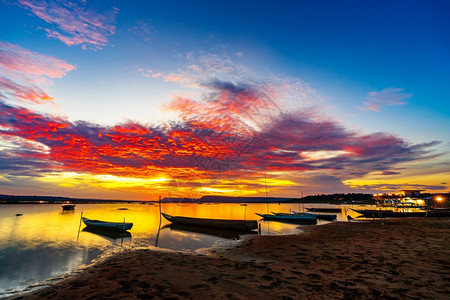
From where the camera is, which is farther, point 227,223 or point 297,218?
point 297,218

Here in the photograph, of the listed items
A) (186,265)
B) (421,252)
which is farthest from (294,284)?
(421,252)

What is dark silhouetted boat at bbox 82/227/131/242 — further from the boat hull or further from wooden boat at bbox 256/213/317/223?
wooden boat at bbox 256/213/317/223

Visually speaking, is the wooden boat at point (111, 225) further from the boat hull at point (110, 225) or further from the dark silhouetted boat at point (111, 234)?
the dark silhouetted boat at point (111, 234)

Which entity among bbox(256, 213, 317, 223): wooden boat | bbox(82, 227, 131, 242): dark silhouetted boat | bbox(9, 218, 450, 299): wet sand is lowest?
bbox(82, 227, 131, 242): dark silhouetted boat

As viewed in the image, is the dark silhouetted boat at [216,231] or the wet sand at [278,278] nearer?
the wet sand at [278,278]

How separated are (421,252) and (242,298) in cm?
1536

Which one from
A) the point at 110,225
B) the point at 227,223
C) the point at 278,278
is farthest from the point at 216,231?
the point at 278,278

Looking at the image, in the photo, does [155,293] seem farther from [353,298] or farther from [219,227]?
[219,227]

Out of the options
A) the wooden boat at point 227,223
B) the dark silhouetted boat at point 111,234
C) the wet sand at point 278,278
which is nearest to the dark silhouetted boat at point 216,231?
the wooden boat at point 227,223

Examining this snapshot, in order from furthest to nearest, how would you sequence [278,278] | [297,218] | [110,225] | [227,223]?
[297,218] < [227,223] < [110,225] < [278,278]

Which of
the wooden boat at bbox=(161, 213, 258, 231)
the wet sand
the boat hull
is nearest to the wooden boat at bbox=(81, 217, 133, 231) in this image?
the boat hull

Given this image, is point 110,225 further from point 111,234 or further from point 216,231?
point 216,231

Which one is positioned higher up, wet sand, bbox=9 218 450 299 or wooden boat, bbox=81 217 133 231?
wet sand, bbox=9 218 450 299

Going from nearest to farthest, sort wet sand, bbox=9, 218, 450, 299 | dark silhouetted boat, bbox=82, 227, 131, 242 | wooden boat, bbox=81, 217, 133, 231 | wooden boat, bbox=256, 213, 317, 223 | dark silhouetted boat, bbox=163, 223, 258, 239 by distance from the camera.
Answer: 1. wet sand, bbox=9, 218, 450, 299
2. dark silhouetted boat, bbox=82, 227, 131, 242
3. dark silhouetted boat, bbox=163, 223, 258, 239
4. wooden boat, bbox=81, 217, 133, 231
5. wooden boat, bbox=256, 213, 317, 223
